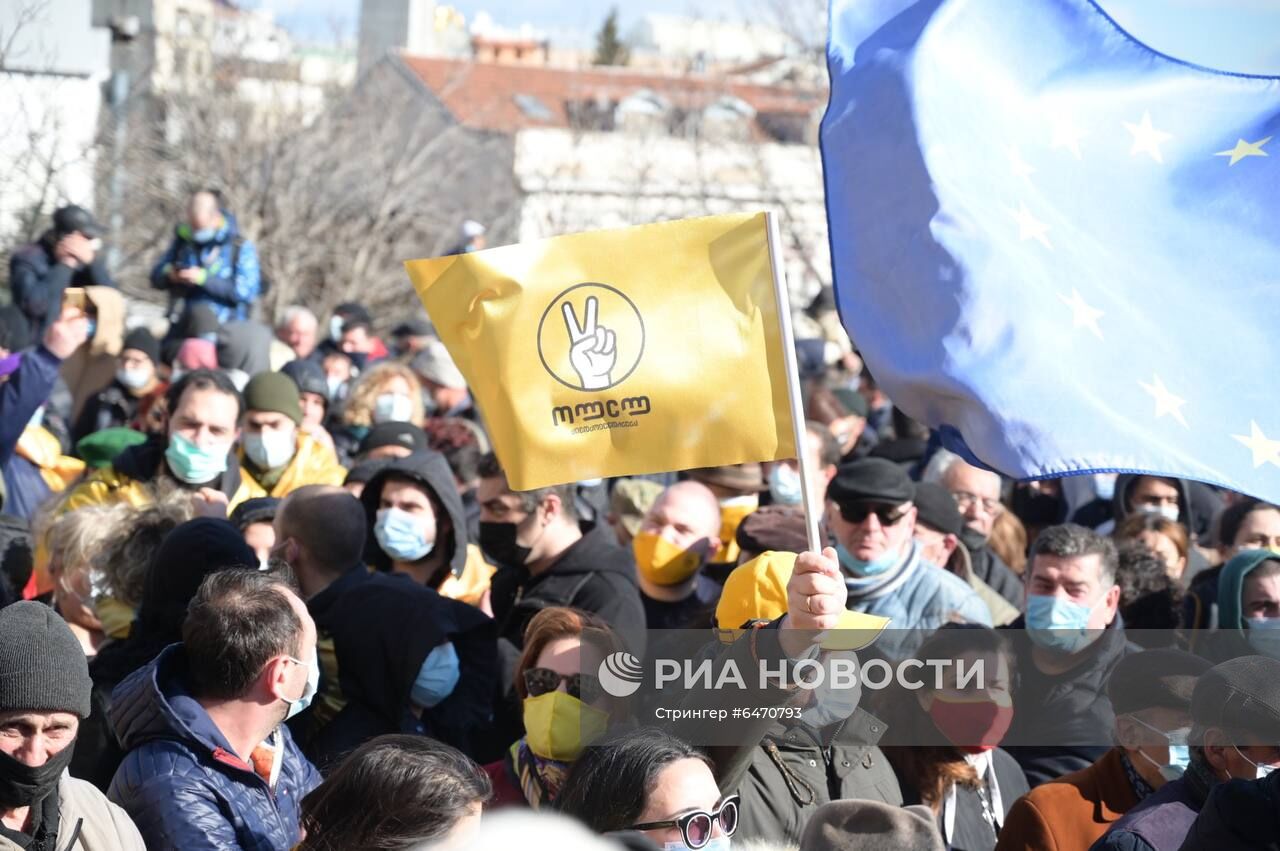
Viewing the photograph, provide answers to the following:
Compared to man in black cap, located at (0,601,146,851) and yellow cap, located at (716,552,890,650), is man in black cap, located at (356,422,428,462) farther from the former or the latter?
man in black cap, located at (0,601,146,851)

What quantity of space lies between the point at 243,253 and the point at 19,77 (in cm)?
189

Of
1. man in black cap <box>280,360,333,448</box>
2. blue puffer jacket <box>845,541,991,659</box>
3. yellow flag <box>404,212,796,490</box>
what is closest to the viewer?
yellow flag <box>404,212,796,490</box>

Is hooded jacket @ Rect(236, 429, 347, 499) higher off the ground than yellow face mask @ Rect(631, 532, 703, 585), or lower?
higher

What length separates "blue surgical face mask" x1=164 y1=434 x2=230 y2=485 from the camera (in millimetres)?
6797

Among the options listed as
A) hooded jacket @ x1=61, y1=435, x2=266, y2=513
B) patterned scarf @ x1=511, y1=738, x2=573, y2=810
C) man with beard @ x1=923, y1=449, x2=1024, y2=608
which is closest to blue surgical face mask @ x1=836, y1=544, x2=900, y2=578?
man with beard @ x1=923, y1=449, x2=1024, y2=608

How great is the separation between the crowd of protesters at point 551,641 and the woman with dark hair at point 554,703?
0.4 inches

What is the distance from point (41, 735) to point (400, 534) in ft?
9.45

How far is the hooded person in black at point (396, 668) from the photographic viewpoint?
16.7 ft

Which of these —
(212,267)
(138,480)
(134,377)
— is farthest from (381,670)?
(212,267)

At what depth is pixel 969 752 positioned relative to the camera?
4.86m

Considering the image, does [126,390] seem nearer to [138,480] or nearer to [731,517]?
[138,480]

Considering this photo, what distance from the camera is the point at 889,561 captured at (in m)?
6.20

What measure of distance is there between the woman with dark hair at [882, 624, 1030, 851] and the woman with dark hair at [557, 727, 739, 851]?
1.33 meters

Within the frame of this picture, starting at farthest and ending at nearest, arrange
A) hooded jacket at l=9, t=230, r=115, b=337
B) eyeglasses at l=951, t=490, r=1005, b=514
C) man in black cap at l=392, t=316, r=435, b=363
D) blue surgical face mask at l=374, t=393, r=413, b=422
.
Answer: man in black cap at l=392, t=316, r=435, b=363, hooded jacket at l=9, t=230, r=115, b=337, blue surgical face mask at l=374, t=393, r=413, b=422, eyeglasses at l=951, t=490, r=1005, b=514
